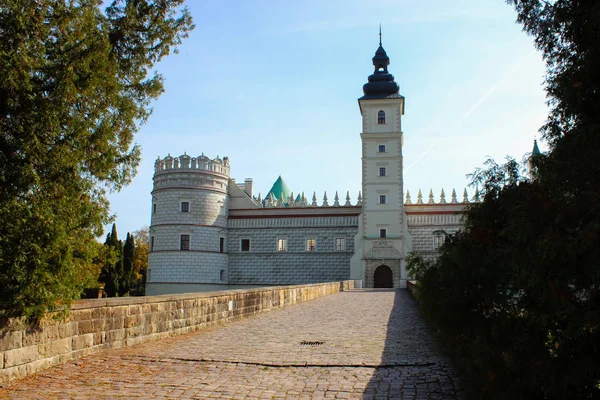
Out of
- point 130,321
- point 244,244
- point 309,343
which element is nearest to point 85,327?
point 130,321

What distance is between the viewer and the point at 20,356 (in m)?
5.37

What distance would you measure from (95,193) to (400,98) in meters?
Result: 35.1

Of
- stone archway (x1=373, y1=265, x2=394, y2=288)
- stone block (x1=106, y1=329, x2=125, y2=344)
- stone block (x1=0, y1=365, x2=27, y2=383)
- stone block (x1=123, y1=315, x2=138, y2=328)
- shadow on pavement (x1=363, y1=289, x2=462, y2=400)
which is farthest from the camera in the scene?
stone archway (x1=373, y1=265, x2=394, y2=288)

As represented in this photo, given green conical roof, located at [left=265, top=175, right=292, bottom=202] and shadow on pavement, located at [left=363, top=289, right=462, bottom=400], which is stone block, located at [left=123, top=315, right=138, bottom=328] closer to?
shadow on pavement, located at [left=363, top=289, right=462, bottom=400]

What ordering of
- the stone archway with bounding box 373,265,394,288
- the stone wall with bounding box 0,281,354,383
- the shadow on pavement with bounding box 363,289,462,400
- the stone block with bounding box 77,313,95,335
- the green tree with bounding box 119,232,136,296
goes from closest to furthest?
the shadow on pavement with bounding box 363,289,462,400 < the stone wall with bounding box 0,281,354,383 < the stone block with bounding box 77,313,95,335 < the stone archway with bounding box 373,265,394,288 < the green tree with bounding box 119,232,136,296

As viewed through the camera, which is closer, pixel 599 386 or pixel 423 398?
pixel 599 386

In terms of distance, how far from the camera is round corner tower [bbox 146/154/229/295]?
38.5 meters

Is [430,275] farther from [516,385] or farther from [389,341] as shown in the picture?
[389,341]

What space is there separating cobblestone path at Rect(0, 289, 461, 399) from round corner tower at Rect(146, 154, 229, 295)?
30.1m

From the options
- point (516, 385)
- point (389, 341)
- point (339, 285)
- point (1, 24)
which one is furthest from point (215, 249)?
point (516, 385)

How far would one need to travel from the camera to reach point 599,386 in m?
3.16

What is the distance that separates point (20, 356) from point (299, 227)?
34.8 m

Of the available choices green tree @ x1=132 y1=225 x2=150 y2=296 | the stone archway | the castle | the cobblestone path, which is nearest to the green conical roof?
green tree @ x1=132 y1=225 x2=150 y2=296

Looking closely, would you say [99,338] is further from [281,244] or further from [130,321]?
[281,244]
